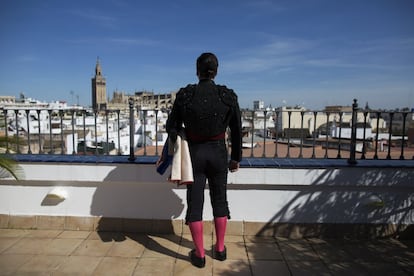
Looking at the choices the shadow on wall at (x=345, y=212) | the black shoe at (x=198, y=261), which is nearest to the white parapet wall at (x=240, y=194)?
the shadow on wall at (x=345, y=212)

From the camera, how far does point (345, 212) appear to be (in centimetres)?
314

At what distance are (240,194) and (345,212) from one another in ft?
3.88

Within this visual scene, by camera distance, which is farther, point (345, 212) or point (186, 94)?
point (345, 212)

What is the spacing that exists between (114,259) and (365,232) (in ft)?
8.83

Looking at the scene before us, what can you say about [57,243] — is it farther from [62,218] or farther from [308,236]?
[308,236]

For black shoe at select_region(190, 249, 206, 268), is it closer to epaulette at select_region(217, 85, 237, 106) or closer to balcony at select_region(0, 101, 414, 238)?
balcony at select_region(0, 101, 414, 238)

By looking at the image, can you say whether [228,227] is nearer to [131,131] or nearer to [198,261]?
[198,261]

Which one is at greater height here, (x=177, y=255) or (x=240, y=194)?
(x=240, y=194)

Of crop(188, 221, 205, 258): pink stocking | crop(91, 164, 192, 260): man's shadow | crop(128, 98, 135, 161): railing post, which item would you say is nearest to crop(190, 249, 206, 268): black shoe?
crop(188, 221, 205, 258): pink stocking

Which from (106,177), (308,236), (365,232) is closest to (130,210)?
(106,177)

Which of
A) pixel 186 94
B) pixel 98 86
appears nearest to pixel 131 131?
pixel 186 94

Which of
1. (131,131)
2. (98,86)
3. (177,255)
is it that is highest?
(98,86)

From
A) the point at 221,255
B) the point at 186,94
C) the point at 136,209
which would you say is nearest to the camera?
the point at 186,94

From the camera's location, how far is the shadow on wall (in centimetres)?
310
